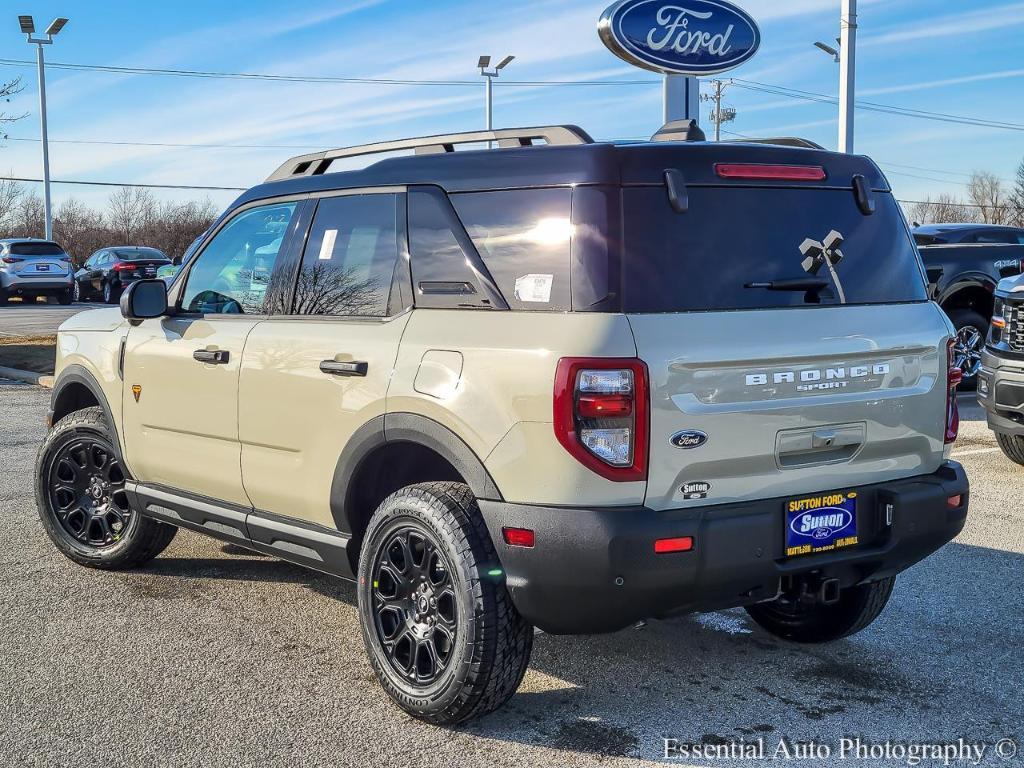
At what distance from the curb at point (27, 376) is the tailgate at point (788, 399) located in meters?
11.9

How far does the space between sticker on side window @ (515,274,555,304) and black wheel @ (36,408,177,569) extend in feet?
8.99

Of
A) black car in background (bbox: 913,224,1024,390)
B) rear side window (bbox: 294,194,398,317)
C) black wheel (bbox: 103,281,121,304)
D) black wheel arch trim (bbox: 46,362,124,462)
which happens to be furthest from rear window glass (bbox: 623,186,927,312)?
black wheel (bbox: 103,281,121,304)

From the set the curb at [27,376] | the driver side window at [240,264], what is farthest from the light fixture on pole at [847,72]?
the driver side window at [240,264]

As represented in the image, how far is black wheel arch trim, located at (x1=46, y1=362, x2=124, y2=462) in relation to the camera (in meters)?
5.41

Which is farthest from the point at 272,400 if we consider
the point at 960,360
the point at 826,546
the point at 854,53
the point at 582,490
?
the point at 854,53

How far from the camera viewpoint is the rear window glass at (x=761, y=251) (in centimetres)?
353

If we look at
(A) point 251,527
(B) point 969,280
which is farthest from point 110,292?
(A) point 251,527

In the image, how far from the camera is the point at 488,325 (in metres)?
3.67

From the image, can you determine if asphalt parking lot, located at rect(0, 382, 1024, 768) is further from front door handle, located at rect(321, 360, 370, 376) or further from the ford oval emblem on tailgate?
front door handle, located at rect(321, 360, 370, 376)

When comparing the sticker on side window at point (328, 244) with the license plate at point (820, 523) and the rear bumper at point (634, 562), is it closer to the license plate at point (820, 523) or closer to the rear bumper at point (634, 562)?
the rear bumper at point (634, 562)

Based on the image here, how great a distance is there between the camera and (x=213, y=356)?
471cm

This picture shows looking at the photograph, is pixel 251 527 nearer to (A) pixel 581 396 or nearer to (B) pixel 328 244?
(B) pixel 328 244

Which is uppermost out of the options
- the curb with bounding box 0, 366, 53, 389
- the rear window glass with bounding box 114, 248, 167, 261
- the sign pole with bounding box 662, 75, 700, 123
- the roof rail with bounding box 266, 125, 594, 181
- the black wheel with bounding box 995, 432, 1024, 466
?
the sign pole with bounding box 662, 75, 700, 123

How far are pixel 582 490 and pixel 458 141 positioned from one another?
1.50m
